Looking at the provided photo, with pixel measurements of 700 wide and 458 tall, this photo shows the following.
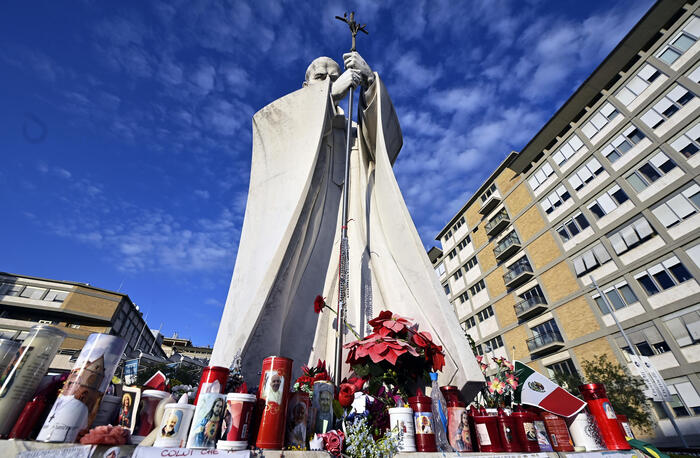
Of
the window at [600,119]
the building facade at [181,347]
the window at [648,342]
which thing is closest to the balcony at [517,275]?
the window at [648,342]

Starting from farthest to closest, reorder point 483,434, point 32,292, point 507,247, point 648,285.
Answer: point 32,292
point 507,247
point 648,285
point 483,434

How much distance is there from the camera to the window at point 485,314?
19.8m

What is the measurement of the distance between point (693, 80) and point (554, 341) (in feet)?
38.9

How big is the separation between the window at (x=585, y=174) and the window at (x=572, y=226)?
1553 mm

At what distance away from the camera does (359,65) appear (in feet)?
16.5

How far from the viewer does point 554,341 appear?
14.8 metres

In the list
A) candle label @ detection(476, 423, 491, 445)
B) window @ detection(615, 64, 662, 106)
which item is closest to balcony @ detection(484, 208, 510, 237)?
Result: window @ detection(615, 64, 662, 106)

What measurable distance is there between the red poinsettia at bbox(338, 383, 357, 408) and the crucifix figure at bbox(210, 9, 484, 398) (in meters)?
0.68

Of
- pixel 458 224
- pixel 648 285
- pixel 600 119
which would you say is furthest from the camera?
pixel 458 224

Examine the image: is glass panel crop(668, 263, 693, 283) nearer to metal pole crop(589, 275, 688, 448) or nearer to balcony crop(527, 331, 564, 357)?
metal pole crop(589, 275, 688, 448)

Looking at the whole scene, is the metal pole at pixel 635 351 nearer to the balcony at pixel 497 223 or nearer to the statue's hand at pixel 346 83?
the balcony at pixel 497 223

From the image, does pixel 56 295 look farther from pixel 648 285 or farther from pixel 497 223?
pixel 648 285

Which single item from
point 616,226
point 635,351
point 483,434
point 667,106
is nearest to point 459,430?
point 483,434

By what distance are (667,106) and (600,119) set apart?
280 cm
